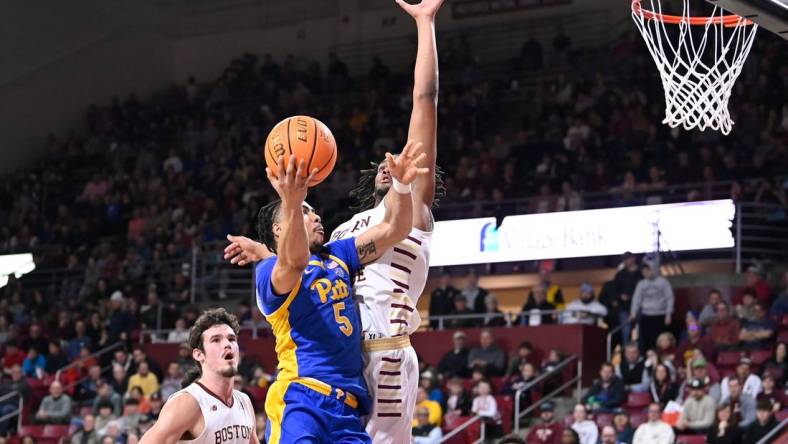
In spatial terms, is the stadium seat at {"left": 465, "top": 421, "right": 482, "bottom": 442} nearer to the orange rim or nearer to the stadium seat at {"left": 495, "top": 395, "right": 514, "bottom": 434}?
the stadium seat at {"left": 495, "top": 395, "right": 514, "bottom": 434}

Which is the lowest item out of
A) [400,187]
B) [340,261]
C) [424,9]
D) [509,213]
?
[340,261]

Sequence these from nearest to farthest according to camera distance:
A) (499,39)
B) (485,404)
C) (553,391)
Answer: (485,404) → (553,391) → (499,39)

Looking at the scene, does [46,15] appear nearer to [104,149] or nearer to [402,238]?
[104,149]

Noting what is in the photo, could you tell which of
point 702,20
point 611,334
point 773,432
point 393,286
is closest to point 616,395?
point 611,334

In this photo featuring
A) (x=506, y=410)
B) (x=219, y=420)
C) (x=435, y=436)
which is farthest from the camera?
(x=506, y=410)

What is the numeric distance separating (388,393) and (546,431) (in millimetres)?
7982

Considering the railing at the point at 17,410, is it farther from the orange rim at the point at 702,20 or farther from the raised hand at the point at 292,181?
the raised hand at the point at 292,181

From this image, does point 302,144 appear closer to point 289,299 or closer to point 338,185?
point 289,299

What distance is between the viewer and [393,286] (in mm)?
5664

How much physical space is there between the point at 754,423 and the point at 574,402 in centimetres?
304

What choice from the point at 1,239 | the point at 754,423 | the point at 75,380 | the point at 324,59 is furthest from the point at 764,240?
the point at 1,239

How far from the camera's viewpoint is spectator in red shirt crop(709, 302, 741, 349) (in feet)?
45.2

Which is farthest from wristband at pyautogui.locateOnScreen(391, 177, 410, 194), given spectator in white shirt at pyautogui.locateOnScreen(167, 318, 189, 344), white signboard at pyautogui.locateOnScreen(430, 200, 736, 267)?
spectator in white shirt at pyautogui.locateOnScreen(167, 318, 189, 344)

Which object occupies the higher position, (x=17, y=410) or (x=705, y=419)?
(x=705, y=419)
